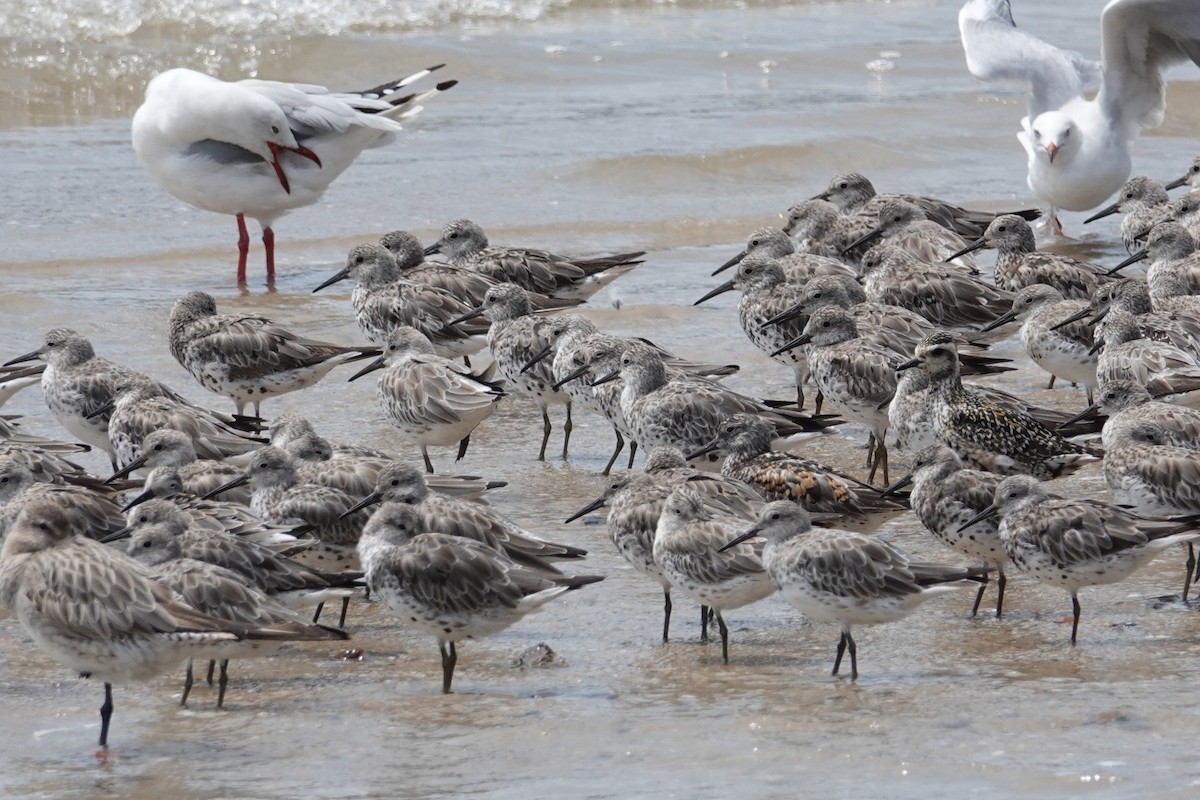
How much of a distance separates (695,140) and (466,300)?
25.5 ft

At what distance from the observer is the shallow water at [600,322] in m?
5.78

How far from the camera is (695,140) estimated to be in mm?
18453

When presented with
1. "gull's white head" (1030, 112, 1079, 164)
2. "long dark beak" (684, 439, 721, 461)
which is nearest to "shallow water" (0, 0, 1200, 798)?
"long dark beak" (684, 439, 721, 461)

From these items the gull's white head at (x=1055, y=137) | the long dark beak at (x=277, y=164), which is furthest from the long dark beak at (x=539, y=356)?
the gull's white head at (x=1055, y=137)

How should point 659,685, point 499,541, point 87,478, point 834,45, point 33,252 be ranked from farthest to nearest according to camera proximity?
point 834,45
point 33,252
point 87,478
point 499,541
point 659,685

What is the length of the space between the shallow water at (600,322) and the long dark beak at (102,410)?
3.21 feet

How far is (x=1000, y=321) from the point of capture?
412 inches

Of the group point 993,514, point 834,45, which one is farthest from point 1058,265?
point 834,45

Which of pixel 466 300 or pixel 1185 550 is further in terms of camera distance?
pixel 466 300

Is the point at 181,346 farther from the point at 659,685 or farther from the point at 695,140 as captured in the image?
the point at 695,140

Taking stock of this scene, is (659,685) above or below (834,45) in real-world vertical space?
below

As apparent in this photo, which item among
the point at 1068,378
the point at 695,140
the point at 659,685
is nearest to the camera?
the point at 659,685

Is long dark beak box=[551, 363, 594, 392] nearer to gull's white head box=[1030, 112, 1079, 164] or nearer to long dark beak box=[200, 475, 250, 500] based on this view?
long dark beak box=[200, 475, 250, 500]

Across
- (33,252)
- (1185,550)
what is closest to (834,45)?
(33,252)
